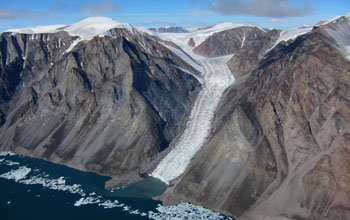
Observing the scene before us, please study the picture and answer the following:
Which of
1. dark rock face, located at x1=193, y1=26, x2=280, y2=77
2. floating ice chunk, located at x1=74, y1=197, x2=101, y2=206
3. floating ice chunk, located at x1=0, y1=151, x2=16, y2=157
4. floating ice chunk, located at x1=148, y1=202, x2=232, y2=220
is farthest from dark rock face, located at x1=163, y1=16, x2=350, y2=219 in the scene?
dark rock face, located at x1=193, y1=26, x2=280, y2=77

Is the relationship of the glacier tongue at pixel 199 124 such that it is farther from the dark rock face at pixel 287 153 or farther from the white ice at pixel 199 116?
the dark rock face at pixel 287 153

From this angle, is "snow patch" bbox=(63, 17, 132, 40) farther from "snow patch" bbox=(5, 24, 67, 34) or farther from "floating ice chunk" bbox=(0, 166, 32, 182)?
"floating ice chunk" bbox=(0, 166, 32, 182)

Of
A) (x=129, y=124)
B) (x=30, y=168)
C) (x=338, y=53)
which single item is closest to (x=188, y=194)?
(x=129, y=124)

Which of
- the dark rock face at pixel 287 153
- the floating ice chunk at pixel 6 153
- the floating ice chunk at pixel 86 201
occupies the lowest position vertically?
the floating ice chunk at pixel 86 201

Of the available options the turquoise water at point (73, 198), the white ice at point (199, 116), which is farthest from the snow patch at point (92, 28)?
the turquoise water at point (73, 198)

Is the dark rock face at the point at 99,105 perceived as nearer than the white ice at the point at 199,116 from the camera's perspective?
No

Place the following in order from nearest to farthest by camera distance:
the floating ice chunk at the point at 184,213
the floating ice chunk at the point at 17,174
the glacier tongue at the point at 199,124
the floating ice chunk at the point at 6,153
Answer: the floating ice chunk at the point at 184,213 < the floating ice chunk at the point at 17,174 < the glacier tongue at the point at 199,124 < the floating ice chunk at the point at 6,153
